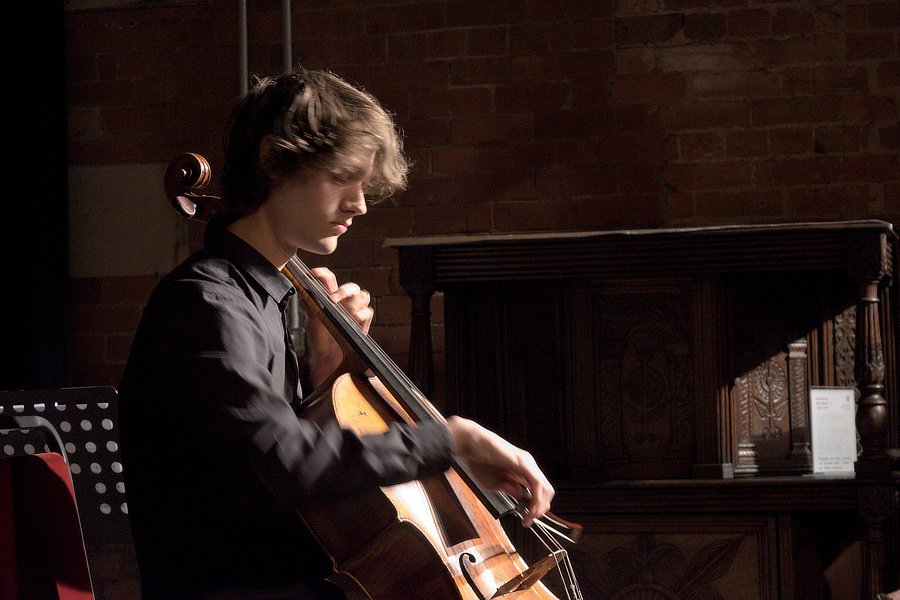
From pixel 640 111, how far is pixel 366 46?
37.7 inches

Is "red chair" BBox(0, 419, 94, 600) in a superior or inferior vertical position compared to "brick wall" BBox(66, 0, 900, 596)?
inferior

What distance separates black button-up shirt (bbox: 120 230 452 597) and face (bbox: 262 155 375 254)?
→ 7cm

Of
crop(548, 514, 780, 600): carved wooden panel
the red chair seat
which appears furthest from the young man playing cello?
crop(548, 514, 780, 600): carved wooden panel

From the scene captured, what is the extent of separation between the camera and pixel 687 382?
9.50 feet

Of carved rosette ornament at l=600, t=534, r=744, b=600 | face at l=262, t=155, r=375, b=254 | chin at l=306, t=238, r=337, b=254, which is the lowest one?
carved rosette ornament at l=600, t=534, r=744, b=600

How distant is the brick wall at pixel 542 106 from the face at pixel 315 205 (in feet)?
6.43

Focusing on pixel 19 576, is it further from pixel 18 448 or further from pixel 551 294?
pixel 551 294

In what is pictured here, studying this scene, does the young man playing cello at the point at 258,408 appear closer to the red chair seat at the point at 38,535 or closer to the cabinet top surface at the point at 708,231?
the red chair seat at the point at 38,535

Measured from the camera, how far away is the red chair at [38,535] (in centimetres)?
146

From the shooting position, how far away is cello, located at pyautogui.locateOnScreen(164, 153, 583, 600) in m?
1.31

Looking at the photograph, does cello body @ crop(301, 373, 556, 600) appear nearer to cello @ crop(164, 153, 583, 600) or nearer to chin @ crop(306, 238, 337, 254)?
cello @ crop(164, 153, 583, 600)

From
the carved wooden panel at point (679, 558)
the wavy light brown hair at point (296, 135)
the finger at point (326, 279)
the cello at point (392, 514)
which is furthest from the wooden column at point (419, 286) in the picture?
the wavy light brown hair at point (296, 135)

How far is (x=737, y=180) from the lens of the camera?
328 cm

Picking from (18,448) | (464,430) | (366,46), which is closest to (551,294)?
(366,46)
